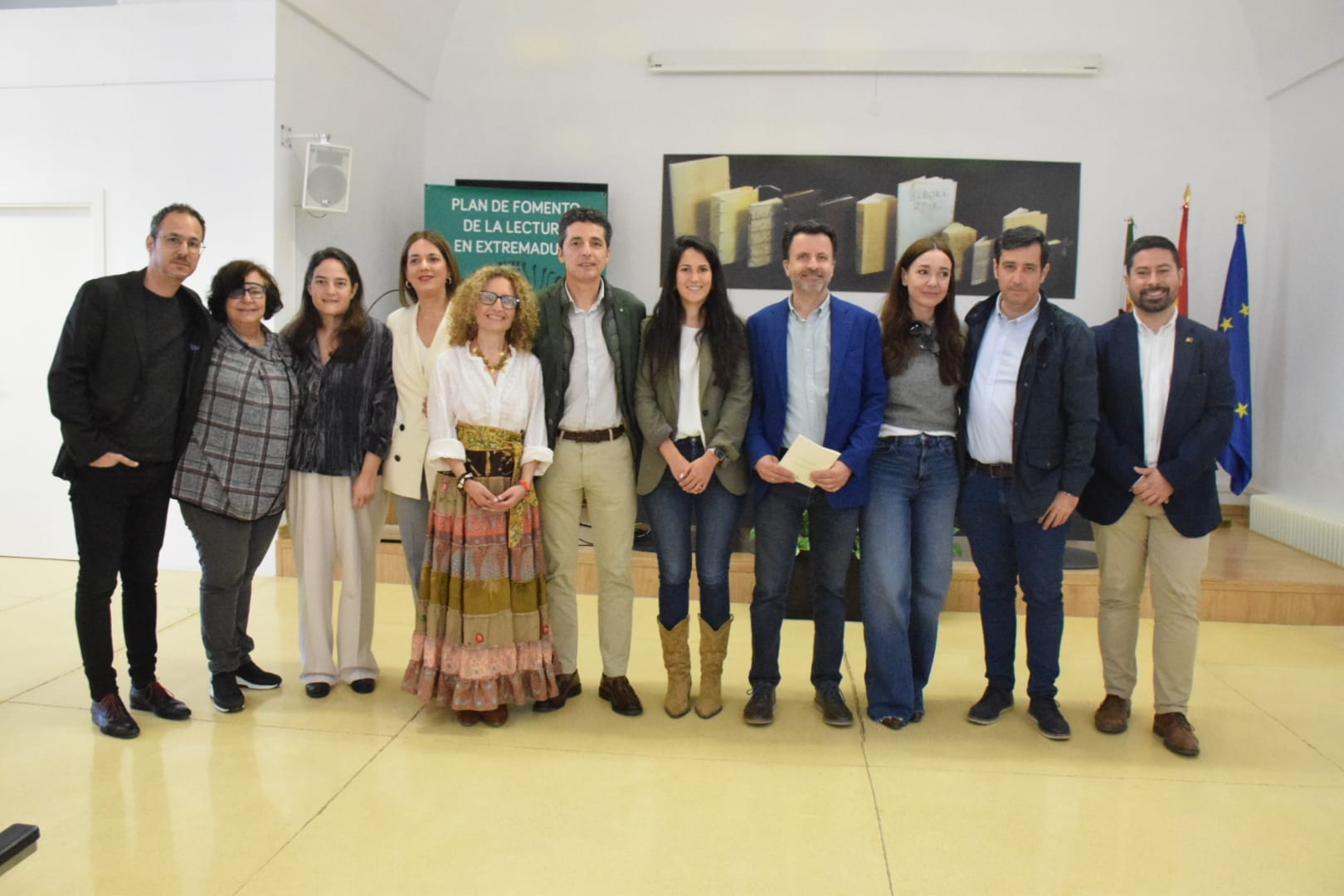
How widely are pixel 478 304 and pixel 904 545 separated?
158 cm

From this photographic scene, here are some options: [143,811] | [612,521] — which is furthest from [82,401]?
[612,521]

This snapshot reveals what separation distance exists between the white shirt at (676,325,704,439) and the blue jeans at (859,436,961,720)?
1.96ft

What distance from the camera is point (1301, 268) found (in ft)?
20.5

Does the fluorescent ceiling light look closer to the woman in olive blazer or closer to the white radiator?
the white radiator

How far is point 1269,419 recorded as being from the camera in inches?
259

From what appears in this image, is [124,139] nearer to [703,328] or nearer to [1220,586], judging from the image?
[703,328]

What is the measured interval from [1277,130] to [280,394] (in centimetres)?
662

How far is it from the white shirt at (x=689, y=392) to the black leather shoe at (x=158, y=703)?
1.90m

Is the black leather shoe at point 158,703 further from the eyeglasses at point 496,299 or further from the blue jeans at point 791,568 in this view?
the blue jeans at point 791,568

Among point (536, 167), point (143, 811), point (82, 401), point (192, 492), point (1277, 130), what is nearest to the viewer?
point (143, 811)

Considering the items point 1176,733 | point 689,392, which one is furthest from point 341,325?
point 1176,733

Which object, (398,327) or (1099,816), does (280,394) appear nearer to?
(398,327)

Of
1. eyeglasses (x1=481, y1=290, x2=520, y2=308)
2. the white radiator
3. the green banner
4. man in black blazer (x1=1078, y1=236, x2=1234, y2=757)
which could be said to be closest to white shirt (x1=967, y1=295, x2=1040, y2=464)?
man in black blazer (x1=1078, y1=236, x2=1234, y2=757)

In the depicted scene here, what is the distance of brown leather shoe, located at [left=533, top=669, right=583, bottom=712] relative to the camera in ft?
11.0
